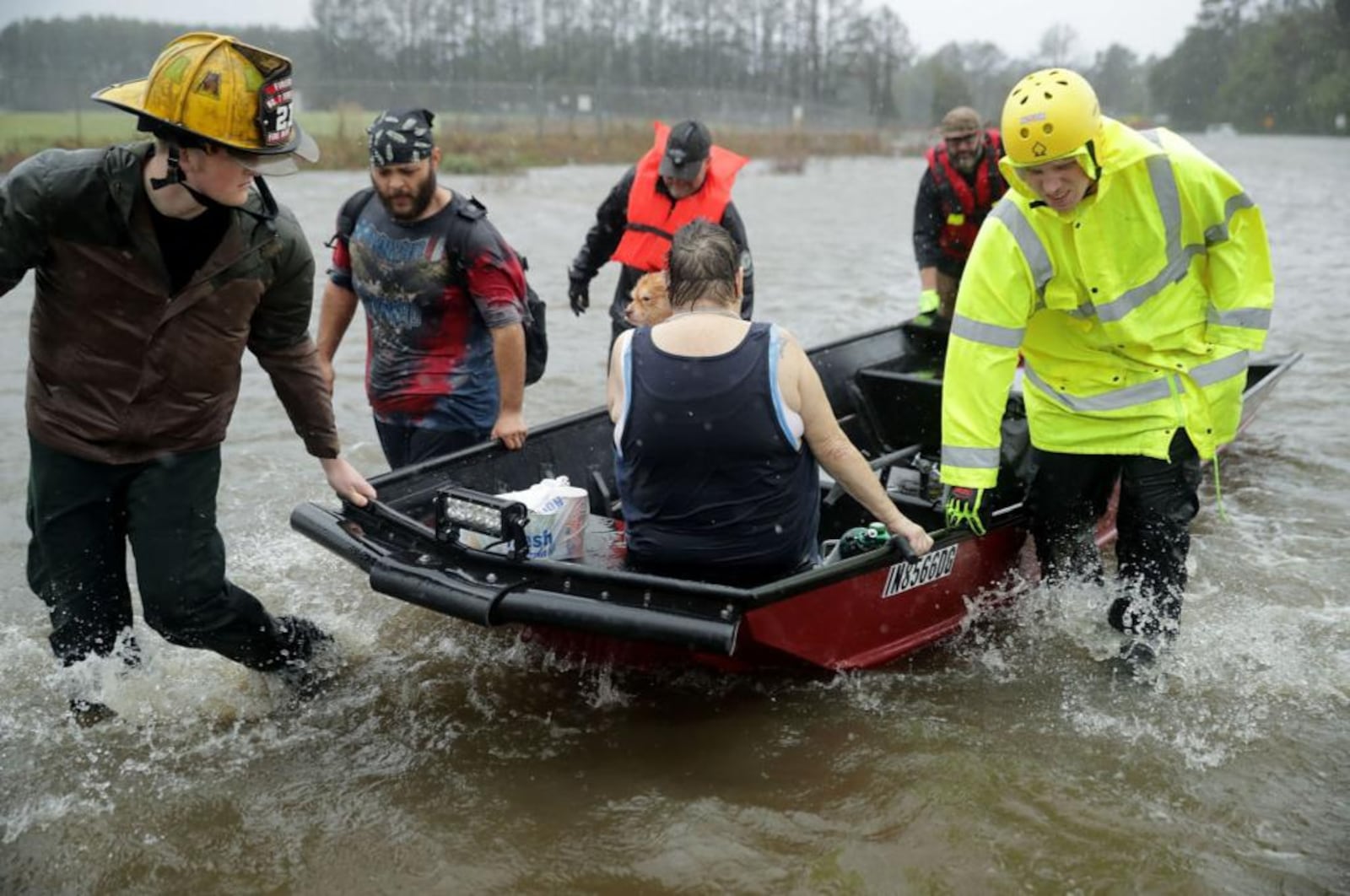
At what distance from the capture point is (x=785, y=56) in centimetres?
7888

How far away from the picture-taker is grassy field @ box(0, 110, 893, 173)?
2495cm

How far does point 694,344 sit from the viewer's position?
3672 mm

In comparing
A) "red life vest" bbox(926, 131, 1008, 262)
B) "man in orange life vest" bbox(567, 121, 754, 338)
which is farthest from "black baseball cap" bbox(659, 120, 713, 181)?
"red life vest" bbox(926, 131, 1008, 262)

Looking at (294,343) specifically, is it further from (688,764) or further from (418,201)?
(688,764)

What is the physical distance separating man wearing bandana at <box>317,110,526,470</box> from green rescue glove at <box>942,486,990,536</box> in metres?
1.65

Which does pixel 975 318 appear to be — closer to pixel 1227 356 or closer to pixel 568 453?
pixel 1227 356

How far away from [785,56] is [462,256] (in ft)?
256

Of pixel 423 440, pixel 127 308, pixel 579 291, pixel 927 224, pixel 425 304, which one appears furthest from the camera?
pixel 927 224

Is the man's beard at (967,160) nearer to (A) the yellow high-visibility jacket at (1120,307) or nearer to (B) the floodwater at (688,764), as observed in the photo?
(B) the floodwater at (688,764)

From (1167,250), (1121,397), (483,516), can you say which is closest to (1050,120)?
(1167,250)

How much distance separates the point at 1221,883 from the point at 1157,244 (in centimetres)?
198

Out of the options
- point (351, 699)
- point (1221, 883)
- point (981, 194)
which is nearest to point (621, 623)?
point (351, 699)

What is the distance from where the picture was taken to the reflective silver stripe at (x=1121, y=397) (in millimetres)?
4391

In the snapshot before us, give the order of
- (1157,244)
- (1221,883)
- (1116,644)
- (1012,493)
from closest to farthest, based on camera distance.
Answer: (1221,883) < (1157,244) < (1116,644) < (1012,493)
